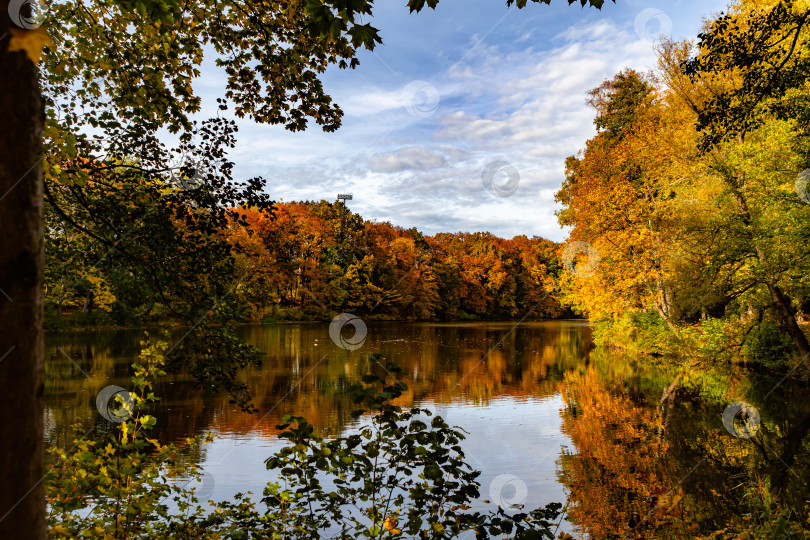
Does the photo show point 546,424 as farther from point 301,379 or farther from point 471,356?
point 471,356

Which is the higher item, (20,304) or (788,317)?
(20,304)

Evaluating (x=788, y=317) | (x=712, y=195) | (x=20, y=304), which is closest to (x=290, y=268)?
(x=712, y=195)

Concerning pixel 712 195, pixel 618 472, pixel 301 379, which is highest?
pixel 712 195

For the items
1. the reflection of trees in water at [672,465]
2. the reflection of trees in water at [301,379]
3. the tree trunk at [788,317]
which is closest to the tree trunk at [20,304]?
the reflection of trees in water at [301,379]

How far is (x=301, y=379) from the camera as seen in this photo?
17516 mm

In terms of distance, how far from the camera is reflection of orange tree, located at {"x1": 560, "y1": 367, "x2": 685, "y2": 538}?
691cm

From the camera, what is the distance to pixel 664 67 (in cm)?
2014

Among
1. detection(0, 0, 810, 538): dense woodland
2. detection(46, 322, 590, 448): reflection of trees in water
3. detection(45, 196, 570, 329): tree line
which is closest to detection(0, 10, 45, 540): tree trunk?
detection(0, 0, 810, 538): dense woodland

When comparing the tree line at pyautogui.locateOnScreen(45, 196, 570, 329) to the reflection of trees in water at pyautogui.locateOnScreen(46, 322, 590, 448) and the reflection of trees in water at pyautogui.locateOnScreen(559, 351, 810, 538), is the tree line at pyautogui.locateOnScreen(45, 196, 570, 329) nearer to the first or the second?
the reflection of trees in water at pyautogui.locateOnScreen(46, 322, 590, 448)

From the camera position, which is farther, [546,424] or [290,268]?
[290,268]

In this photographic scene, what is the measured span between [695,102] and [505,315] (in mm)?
58345

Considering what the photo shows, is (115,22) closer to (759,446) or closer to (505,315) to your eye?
(759,446)

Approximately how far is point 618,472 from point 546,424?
359cm

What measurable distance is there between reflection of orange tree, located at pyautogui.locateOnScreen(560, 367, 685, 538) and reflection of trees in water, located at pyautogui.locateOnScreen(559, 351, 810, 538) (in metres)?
0.02
